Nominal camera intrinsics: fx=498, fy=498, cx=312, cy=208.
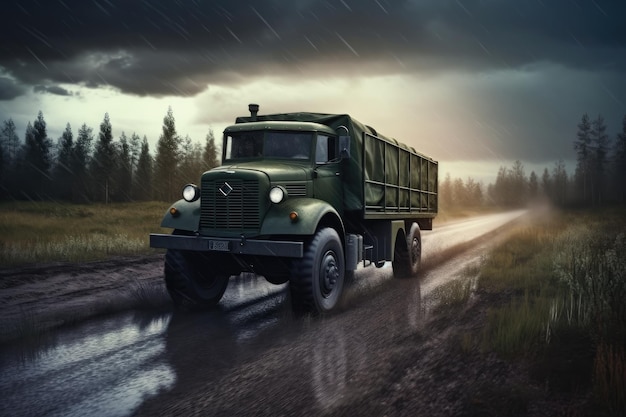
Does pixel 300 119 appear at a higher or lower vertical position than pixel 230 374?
higher

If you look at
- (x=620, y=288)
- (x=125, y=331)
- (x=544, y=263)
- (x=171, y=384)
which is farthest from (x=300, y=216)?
(x=544, y=263)

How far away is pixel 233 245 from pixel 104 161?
246 ft

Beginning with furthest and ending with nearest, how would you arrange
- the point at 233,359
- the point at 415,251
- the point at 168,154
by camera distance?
the point at 168,154, the point at 415,251, the point at 233,359

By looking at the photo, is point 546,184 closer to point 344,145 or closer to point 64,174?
point 64,174

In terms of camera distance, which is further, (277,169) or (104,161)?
(104,161)

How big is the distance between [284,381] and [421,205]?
9177mm

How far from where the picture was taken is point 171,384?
423 cm

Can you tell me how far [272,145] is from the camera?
825 centimetres

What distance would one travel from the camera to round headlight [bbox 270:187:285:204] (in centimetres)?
684

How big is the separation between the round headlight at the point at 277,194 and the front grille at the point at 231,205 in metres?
0.22

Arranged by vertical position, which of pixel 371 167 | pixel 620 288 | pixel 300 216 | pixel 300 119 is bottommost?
pixel 620 288

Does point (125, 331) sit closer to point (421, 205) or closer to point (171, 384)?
point (171, 384)

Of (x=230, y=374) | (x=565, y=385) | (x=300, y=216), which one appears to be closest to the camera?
(x=565, y=385)

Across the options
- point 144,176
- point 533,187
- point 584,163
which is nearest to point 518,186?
point 533,187
